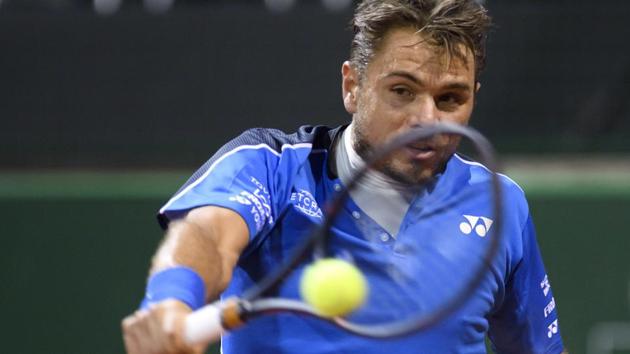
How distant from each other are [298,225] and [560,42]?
4167 mm

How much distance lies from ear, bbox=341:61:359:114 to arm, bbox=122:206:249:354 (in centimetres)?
53

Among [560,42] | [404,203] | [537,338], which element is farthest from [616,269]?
[404,203]

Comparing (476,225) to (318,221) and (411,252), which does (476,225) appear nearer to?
(411,252)

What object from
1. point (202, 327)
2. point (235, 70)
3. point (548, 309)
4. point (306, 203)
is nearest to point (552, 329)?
point (548, 309)

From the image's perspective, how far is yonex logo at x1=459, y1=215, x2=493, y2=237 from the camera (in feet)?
9.11

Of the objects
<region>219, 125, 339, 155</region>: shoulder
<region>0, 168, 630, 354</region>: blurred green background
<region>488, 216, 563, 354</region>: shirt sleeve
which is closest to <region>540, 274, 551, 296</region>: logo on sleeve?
<region>488, 216, 563, 354</region>: shirt sleeve

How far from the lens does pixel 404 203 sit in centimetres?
277

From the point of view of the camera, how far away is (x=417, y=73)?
2.63m

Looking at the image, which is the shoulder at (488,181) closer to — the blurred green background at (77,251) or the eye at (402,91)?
the eye at (402,91)

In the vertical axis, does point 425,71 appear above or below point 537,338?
above

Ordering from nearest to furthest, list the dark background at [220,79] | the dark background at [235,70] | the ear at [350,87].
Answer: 1. the ear at [350,87]
2. the dark background at [220,79]
3. the dark background at [235,70]

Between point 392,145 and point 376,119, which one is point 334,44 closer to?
point 376,119

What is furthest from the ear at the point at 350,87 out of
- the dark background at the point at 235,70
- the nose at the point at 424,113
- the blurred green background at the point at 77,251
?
the dark background at the point at 235,70

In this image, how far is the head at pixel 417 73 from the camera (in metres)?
2.64
